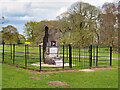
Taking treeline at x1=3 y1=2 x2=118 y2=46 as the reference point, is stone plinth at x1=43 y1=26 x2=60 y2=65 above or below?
below

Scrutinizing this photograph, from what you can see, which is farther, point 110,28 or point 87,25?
point 87,25

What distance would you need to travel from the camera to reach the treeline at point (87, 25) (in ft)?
107

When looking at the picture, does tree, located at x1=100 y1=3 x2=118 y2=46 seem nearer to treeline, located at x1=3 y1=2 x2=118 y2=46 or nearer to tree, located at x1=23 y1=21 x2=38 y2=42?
treeline, located at x1=3 y1=2 x2=118 y2=46

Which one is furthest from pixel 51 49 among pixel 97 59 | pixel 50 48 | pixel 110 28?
pixel 110 28

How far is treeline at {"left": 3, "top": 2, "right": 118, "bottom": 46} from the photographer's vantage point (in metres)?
32.7

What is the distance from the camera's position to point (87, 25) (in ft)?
121

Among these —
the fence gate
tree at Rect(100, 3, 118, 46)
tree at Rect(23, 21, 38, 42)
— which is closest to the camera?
the fence gate

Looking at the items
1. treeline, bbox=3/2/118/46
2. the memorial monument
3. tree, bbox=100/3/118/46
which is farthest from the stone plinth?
tree, bbox=100/3/118/46

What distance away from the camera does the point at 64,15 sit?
37.8 metres

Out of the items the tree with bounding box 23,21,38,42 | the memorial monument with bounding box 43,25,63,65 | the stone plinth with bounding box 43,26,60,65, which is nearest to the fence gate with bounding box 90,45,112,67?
the memorial monument with bounding box 43,25,63,65

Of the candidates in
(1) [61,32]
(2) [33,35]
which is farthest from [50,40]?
(2) [33,35]

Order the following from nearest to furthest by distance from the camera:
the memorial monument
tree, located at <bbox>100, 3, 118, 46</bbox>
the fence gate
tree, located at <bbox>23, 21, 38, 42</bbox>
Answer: the fence gate < the memorial monument < tree, located at <bbox>100, 3, 118, 46</bbox> < tree, located at <bbox>23, 21, 38, 42</bbox>

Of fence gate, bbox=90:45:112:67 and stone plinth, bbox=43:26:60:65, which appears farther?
stone plinth, bbox=43:26:60:65

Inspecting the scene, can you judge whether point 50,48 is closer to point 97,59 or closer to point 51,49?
point 51,49
